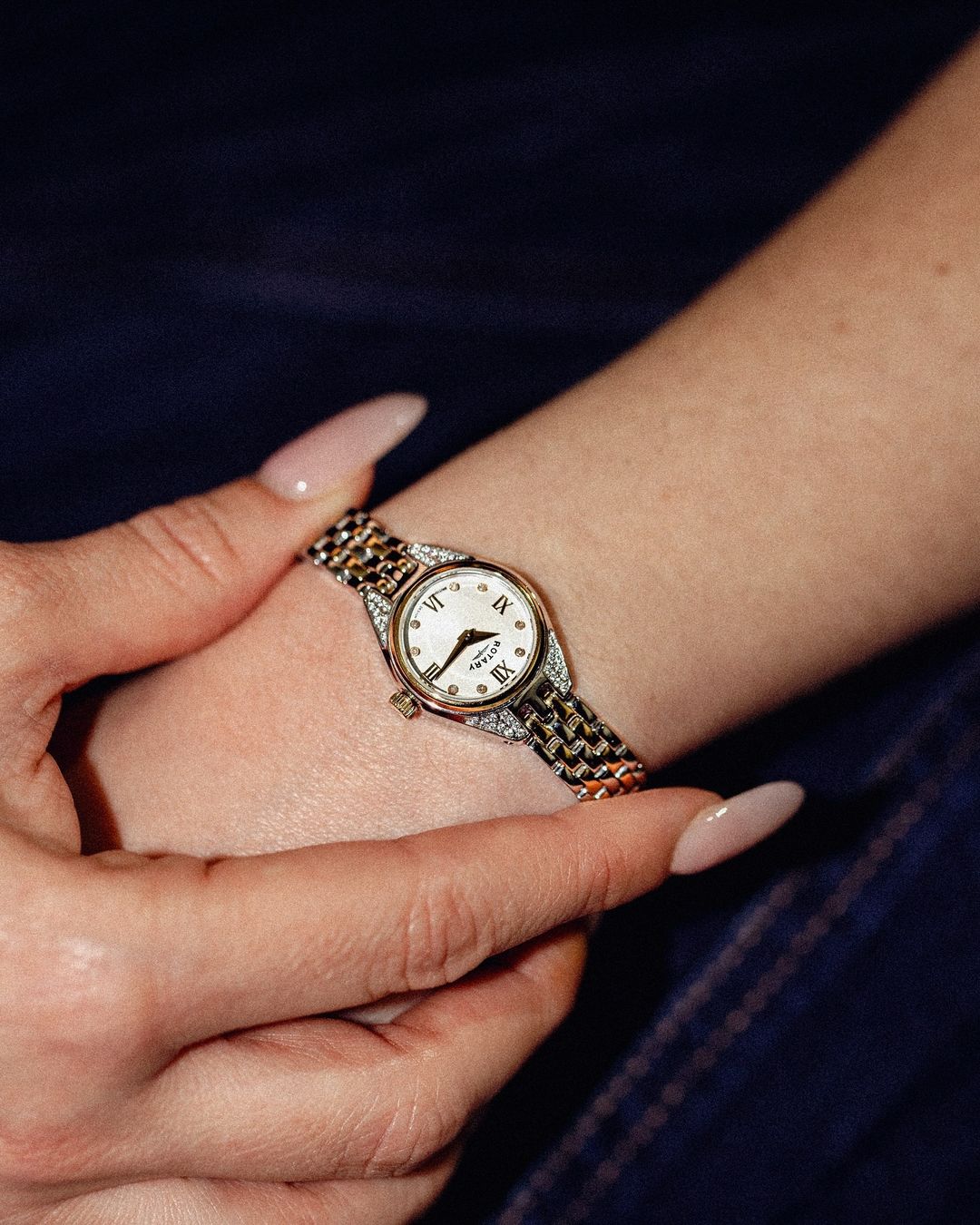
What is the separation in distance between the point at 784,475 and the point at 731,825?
46 cm

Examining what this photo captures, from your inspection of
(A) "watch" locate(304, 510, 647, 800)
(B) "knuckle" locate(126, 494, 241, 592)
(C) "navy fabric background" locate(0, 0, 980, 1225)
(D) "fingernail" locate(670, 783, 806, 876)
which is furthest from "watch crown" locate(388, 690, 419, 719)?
(C) "navy fabric background" locate(0, 0, 980, 1225)

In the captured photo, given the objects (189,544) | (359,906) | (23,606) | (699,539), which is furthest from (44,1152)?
(699,539)

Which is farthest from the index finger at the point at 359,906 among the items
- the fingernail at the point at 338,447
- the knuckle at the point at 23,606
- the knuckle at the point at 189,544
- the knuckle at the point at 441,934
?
the fingernail at the point at 338,447

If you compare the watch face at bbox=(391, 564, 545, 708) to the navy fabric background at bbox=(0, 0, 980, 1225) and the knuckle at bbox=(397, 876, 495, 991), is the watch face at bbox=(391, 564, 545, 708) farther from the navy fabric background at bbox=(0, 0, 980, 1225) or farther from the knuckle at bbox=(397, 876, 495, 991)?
the navy fabric background at bbox=(0, 0, 980, 1225)

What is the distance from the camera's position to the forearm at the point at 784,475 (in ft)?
4.09

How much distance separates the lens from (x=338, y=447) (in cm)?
143

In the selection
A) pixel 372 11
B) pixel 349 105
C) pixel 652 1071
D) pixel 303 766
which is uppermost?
pixel 372 11

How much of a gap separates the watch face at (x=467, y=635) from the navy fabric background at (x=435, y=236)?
1.53 ft

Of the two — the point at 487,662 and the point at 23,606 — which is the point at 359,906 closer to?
the point at 487,662

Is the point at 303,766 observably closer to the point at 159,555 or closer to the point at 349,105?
the point at 159,555

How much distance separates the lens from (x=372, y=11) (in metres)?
1.84

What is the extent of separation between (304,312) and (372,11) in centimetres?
57

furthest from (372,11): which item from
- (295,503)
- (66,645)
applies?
(66,645)

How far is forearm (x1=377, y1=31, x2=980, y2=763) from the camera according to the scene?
4.09 ft
